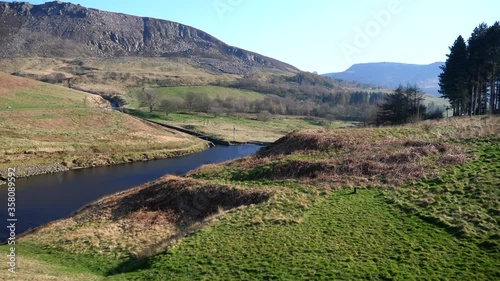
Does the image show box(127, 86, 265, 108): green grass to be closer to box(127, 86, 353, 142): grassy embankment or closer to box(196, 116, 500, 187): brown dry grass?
box(127, 86, 353, 142): grassy embankment

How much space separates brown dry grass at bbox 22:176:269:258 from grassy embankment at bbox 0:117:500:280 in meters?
0.10

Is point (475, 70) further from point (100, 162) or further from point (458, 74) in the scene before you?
point (100, 162)

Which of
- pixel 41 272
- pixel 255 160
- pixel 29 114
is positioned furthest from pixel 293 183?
pixel 29 114

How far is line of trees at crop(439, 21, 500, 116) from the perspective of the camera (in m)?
49.3

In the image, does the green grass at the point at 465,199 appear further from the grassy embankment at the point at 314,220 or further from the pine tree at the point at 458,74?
the pine tree at the point at 458,74

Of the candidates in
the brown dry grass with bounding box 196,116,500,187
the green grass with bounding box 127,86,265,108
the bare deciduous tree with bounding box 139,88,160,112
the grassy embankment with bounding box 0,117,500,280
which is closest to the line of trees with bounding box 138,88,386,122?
the bare deciduous tree with bounding box 139,88,160,112

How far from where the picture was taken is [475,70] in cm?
5284

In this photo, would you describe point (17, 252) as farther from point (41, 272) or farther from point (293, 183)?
point (293, 183)

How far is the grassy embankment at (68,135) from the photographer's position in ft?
188

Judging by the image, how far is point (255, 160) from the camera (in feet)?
114

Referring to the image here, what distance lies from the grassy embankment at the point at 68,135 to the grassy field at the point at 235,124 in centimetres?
1279

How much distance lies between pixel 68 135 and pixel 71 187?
2363cm

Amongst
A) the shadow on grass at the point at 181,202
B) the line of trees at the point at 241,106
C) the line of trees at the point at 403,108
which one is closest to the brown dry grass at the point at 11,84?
the line of trees at the point at 241,106

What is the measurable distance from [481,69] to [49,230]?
181ft
